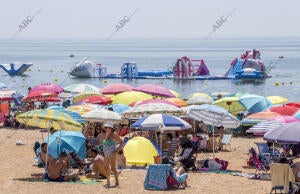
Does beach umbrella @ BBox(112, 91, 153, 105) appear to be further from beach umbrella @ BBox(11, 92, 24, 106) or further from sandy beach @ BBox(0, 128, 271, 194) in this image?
sandy beach @ BBox(0, 128, 271, 194)

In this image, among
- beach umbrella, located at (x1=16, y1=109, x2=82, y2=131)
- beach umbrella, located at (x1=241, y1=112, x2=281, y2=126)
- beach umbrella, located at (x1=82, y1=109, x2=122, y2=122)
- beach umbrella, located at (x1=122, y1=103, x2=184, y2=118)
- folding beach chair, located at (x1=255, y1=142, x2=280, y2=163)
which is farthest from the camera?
beach umbrella, located at (x1=241, y1=112, x2=281, y2=126)

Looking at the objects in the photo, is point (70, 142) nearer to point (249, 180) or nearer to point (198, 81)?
point (249, 180)

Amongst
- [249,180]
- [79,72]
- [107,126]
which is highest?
[79,72]

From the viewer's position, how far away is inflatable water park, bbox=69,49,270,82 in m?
58.4

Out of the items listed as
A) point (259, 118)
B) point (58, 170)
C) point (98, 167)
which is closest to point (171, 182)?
point (98, 167)


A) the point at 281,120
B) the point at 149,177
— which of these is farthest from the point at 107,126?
the point at 281,120

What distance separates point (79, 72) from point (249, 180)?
52.3 meters

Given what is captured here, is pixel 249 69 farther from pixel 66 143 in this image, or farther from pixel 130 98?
pixel 66 143

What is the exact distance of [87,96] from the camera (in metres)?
25.2

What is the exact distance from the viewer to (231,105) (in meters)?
23.3

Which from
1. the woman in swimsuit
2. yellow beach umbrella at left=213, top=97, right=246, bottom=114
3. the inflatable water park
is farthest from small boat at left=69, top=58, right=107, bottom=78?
the woman in swimsuit

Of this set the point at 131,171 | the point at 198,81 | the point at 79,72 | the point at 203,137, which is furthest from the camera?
the point at 79,72

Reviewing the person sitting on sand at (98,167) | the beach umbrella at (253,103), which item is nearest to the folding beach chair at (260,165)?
the person sitting on sand at (98,167)

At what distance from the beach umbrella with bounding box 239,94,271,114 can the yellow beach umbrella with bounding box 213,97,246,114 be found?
0.51 feet
